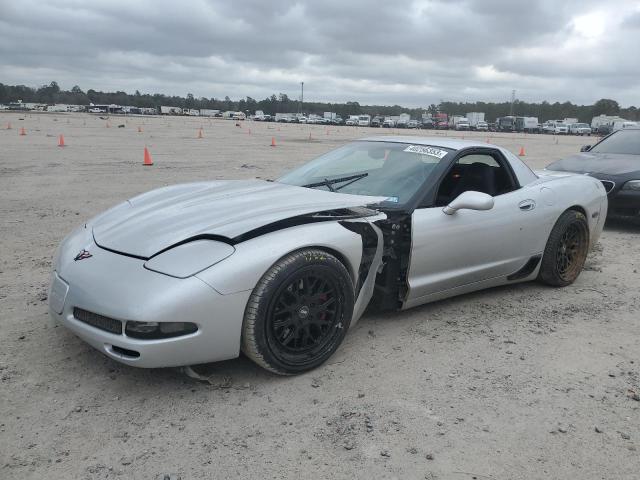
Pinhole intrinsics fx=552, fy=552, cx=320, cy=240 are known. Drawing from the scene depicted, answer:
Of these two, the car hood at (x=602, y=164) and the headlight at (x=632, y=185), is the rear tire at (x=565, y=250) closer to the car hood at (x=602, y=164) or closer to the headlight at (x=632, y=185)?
the headlight at (x=632, y=185)

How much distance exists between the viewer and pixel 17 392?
287cm

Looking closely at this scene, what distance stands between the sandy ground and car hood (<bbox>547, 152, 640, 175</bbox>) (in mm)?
3827

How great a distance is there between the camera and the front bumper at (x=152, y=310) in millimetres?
2668

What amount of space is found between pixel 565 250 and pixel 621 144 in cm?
477

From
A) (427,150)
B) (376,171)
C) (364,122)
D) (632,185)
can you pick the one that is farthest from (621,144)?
(364,122)

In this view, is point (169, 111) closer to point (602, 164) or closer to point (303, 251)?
point (602, 164)

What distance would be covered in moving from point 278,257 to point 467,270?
1.74 m

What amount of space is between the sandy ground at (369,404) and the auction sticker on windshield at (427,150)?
118 centimetres

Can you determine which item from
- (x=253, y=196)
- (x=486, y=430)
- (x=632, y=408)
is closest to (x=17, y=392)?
(x=253, y=196)

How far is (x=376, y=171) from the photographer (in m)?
4.15

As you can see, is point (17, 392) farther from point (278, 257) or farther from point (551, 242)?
point (551, 242)

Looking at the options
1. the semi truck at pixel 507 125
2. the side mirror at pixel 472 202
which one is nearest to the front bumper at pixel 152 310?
the side mirror at pixel 472 202

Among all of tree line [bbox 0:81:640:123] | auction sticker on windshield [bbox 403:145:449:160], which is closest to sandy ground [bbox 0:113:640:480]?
auction sticker on windshield [bbox 403:145:449:160]

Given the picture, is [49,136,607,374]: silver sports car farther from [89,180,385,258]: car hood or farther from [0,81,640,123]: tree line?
[0,81,640,123]: tree line
